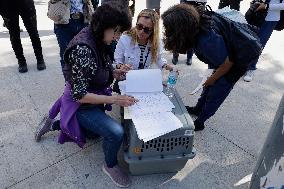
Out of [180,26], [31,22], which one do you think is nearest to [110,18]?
[180,26]

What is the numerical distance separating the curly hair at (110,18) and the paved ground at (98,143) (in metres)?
1.20

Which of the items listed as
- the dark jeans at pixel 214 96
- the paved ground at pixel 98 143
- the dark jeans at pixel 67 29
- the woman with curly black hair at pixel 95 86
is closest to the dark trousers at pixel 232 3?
the paved ground at pixel 98 143

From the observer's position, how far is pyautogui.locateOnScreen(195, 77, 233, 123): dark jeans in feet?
9.50

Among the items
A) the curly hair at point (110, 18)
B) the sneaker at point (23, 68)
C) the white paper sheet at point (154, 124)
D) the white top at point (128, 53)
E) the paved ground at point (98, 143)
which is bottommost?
the paved ground at point (98, 143)

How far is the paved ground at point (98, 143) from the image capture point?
2.64 meters

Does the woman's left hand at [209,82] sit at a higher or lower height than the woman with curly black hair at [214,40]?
lower

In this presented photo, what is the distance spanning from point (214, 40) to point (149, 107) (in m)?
0.71

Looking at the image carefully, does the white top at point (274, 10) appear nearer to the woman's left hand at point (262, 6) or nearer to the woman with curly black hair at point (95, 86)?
the woman's left hand at point (262, 6)

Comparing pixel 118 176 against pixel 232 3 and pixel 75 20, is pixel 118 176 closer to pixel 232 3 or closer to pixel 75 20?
pixel 75 20

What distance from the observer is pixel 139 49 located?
307 centimetres

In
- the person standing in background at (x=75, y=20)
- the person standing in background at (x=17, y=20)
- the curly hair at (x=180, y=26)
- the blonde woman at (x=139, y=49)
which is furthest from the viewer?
the person standing in background at (x=17, y=20)

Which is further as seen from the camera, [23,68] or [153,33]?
[23,68]

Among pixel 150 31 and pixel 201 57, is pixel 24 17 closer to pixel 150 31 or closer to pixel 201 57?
pixel 150 31

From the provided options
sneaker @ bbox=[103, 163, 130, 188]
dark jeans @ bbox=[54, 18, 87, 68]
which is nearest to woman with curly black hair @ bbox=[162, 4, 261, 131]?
sneaker @ bbox=[103, 163, 130, 188]
